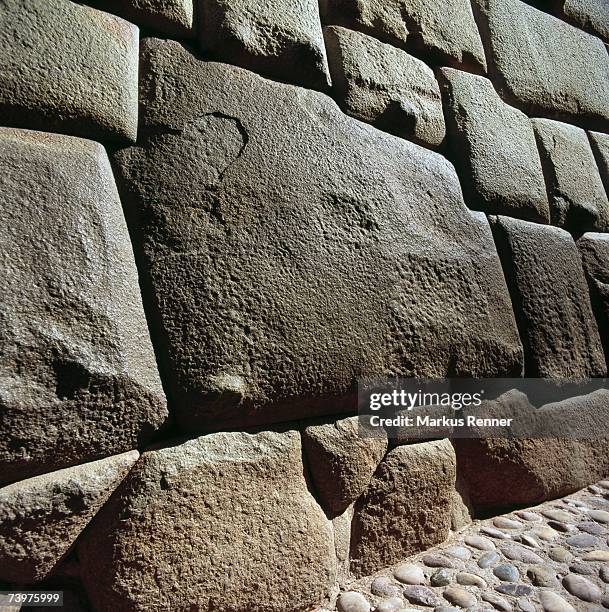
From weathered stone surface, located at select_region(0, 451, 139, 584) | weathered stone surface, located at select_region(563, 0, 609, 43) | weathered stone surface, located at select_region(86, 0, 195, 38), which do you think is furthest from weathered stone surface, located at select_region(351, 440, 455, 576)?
weathered stone surface, located at select_region(563, 0, 609, 43)

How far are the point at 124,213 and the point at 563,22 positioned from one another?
164 centimetres

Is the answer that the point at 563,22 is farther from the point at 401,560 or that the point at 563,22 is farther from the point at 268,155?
the point at 401,560

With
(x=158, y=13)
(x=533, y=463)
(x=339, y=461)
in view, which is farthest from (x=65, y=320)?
(x=533, y=463)

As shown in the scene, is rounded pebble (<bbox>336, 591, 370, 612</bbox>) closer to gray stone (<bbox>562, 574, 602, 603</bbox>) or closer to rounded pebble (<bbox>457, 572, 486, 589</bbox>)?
rounded pebble (<bbox>457, 572, 486, 589</bbox>)

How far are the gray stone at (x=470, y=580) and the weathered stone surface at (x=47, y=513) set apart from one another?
612 millimetres

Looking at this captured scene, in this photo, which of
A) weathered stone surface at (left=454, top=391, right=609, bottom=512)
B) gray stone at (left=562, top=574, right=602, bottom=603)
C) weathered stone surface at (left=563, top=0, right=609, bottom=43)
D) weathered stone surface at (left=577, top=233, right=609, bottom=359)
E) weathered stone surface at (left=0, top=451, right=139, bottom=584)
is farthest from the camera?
weathered stone surface at (left=563, top=0, right=609, bottom=43)

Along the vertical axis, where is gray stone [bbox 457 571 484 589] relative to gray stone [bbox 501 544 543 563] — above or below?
below

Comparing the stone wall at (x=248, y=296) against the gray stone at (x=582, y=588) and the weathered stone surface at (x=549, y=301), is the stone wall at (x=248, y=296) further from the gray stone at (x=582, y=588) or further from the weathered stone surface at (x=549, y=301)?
the gray stone at (x=582, y=588)

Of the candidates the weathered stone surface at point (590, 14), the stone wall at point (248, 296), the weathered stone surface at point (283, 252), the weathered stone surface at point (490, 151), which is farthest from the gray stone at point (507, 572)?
the weathered stone surface at point (590, 14)

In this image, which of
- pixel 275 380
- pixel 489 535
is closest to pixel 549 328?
pixel 489 535

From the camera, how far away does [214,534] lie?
0.82 meters

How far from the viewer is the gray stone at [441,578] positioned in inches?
37.8

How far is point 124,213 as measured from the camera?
887 millimetres

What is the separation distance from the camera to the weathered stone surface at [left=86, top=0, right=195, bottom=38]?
97 centimetres
